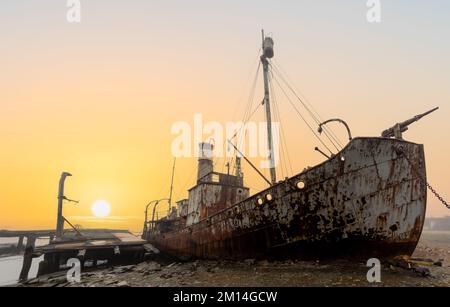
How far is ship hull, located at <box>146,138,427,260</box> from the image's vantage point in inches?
370

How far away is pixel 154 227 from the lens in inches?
1211

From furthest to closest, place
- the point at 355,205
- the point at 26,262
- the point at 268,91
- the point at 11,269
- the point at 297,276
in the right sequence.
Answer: the point at 11,269 < the point at 26,262 < the point at 268,91 < the point at 355,205 < the point at 297,276

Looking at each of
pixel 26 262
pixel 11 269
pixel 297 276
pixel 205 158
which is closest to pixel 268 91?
pixel 205 158

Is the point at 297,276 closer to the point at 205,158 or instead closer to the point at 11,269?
the point at 205,158

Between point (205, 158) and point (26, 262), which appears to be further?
point (205, 158)

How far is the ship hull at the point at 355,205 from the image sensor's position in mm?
9391

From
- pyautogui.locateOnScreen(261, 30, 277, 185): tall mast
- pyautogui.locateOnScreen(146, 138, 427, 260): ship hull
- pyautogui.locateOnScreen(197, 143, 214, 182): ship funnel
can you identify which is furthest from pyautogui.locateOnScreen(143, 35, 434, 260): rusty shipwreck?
pyautogui.locateOnScreen(197, 143, 214, 182): ship funnel

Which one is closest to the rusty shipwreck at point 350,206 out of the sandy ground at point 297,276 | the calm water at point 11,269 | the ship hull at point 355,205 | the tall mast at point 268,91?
the ship hull at point 355,205

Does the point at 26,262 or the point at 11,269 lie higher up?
the point at 26,262

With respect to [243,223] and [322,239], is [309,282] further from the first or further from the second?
[243,223]

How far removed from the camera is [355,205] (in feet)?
31.3

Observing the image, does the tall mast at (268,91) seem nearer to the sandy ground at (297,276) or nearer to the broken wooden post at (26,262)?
the sandy ground at (297,276)
